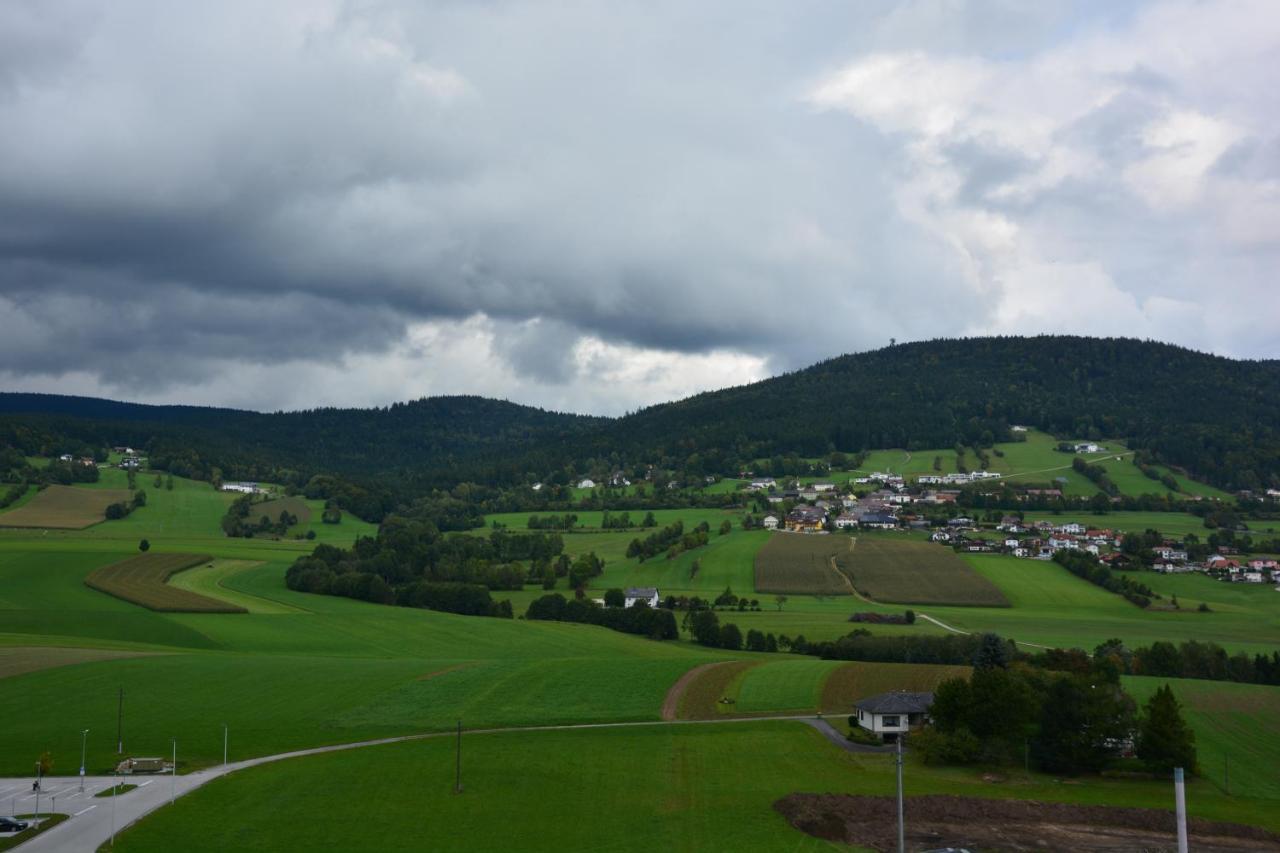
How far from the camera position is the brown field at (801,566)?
364 feet

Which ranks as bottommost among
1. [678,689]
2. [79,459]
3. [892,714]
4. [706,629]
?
[678,689]

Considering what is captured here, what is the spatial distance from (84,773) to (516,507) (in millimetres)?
141241

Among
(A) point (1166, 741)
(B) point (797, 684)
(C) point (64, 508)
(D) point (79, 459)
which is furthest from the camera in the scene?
(D) point (79, 459)

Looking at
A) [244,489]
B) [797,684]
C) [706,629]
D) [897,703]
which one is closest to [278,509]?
[244,489]

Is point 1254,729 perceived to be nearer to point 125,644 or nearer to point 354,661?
point 354,661

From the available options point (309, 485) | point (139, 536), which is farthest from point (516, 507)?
point (139, 536)

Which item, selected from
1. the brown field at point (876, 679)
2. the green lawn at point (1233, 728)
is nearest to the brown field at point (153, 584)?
the brown field at point (876, 679)

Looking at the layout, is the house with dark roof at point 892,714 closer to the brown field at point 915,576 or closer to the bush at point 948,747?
the bush at point 948,747

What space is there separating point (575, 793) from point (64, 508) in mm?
137743

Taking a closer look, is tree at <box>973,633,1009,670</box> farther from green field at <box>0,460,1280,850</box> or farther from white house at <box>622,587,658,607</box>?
white house at <box>622,587,658,607</box>

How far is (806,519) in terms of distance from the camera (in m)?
153

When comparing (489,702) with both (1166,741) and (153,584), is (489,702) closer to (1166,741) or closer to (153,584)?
(1166,741)

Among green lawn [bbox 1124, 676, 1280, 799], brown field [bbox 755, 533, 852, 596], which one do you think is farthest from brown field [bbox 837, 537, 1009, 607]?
green lawn [bbox 1124, 676, 1280, 799]

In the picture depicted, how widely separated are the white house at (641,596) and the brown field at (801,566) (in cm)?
1228
